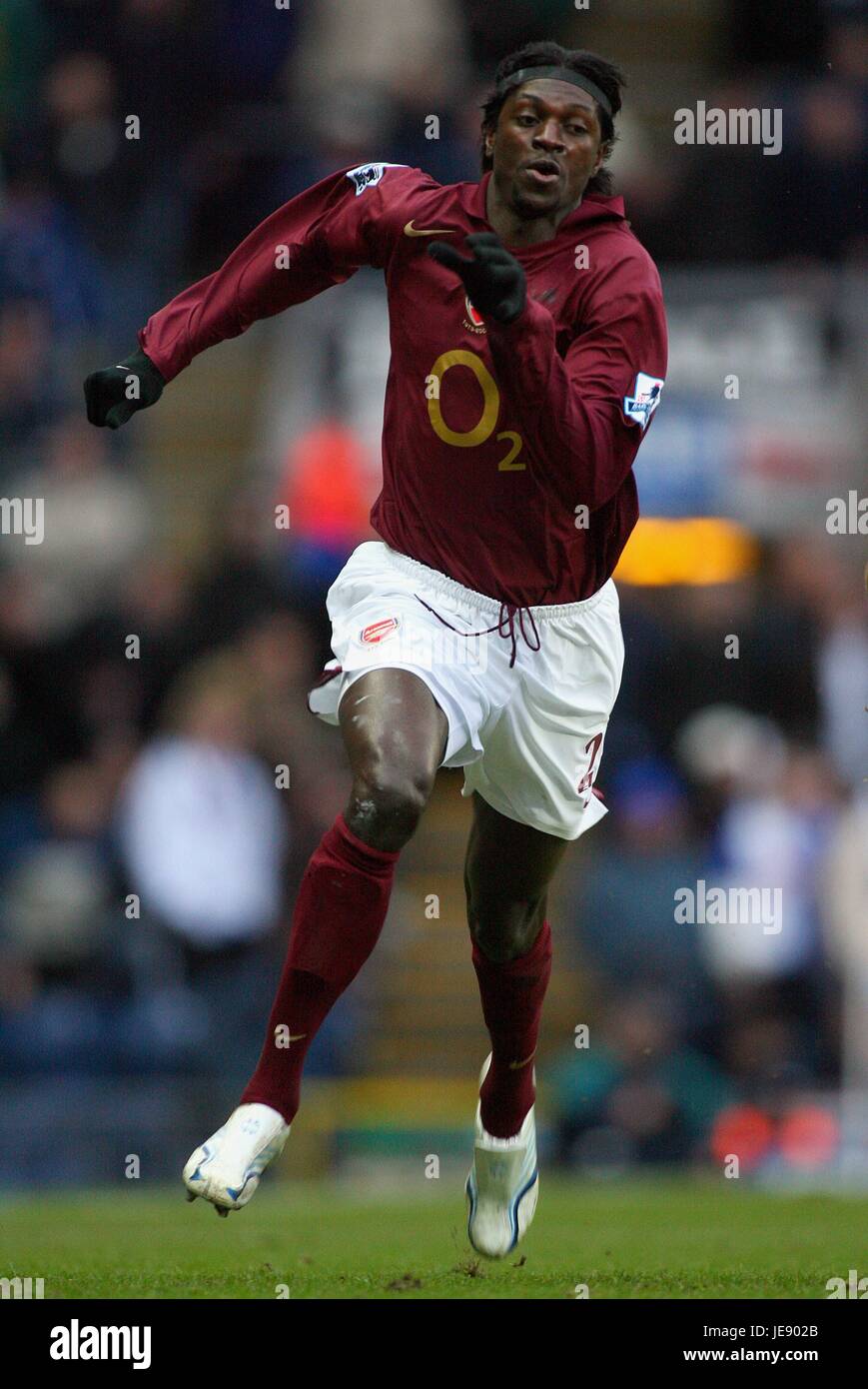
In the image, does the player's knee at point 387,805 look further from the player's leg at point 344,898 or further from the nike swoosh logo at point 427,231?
the nike swoosh logo at point 427,231

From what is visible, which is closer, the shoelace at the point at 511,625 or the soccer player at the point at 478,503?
the soccer player at the point at 478,503

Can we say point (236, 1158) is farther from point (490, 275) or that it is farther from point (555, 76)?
point (555, 76)

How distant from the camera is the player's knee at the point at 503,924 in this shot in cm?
671

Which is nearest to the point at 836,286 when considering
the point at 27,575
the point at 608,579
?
the point at 27,575

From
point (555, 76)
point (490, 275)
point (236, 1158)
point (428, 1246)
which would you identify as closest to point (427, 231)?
point (555, 76)

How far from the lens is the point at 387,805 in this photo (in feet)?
18.9

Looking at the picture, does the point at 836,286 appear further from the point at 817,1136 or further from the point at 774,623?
the point at 817,1136

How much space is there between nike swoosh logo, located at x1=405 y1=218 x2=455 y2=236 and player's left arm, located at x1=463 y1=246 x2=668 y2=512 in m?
0.43

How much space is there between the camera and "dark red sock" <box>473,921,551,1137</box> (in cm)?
689

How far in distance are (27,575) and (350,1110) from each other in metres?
3.18

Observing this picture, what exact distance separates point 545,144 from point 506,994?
2.39 m

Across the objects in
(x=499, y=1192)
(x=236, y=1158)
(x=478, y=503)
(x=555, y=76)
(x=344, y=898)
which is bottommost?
(x=499, y=1192)

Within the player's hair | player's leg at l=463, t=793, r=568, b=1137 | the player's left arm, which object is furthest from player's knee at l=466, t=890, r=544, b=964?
the player's hair

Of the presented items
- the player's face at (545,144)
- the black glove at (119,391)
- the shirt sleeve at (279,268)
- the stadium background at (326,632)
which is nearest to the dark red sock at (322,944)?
the black glove at (119,391)
